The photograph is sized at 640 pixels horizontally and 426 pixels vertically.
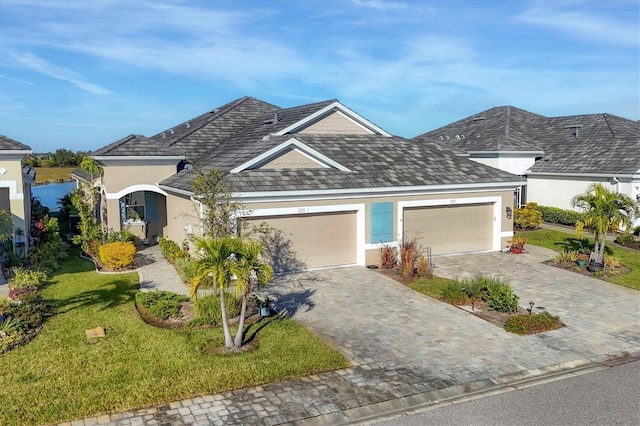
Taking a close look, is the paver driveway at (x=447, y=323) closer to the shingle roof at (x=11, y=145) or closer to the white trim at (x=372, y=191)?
the white trim at (x=372, y=191)

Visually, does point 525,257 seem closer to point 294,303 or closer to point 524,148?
point 294,303

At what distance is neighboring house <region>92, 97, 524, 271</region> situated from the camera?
18.4 m

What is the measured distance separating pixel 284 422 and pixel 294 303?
662cm

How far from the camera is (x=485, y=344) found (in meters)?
11.9

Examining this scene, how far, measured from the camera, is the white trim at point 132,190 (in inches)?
860

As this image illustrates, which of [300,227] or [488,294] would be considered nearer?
[488,294]

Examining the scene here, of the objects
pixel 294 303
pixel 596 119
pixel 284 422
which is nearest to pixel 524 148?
pixel 596 119

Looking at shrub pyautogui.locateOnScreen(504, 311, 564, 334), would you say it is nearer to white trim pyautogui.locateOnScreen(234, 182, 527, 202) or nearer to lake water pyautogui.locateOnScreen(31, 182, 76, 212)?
white trim pyautogui.locateOnScreen(234, 182, 527, 202)

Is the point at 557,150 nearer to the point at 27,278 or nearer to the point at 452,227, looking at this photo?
the point at 452,227

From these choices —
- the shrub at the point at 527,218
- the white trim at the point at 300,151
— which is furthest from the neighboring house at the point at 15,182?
the shrub at the point at 527,218

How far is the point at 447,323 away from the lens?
523 inches

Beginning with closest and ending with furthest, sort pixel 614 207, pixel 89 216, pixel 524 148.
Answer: pixel 614 207, pixel 89 216, pixel 524 148

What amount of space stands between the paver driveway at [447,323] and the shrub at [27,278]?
23.2 ft

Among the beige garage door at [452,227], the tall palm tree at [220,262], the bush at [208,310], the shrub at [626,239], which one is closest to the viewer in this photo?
the tall palm tree at [220,262]
